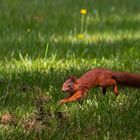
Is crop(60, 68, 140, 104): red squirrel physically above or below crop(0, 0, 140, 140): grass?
above

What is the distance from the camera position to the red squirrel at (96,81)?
11.7 feet

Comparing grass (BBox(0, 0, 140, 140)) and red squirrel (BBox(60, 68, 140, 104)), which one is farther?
red squirrel (BBox(60, 68, 140, 104))

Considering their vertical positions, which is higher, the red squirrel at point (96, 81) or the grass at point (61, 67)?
the red squirrel at point (96, 81)

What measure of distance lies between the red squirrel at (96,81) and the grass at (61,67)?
7 cm

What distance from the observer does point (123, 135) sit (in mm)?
3088

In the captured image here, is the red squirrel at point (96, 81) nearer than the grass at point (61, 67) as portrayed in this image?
No

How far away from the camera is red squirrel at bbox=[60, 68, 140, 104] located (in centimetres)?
355

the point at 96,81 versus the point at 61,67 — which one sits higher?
the point at 96,81

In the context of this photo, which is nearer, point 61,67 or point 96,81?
point 96,81

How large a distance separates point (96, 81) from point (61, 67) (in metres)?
1.19

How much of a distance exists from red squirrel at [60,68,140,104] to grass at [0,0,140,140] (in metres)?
0.07

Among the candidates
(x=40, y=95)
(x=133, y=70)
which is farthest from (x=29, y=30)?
(x=40, y=95)

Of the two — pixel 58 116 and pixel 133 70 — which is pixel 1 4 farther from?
pixel 58 116

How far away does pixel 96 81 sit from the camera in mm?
3611
